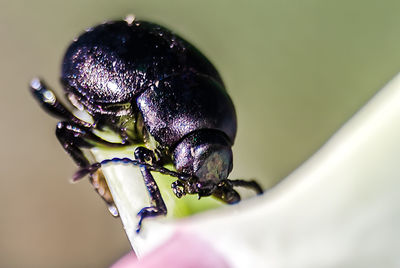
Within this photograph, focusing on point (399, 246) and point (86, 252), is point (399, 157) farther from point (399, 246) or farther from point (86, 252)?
point (86, 252)

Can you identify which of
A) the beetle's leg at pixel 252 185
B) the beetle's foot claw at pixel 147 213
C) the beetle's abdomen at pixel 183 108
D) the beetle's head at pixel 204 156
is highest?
the beetle's foot claw at pixel 147 213

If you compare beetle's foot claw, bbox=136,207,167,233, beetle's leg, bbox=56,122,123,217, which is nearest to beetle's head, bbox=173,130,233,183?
beetle's leg, bbox=56,122,123,217

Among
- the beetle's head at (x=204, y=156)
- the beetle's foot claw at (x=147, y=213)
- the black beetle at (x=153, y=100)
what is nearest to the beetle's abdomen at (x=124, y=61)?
the black beetle at (x=153, y=100)

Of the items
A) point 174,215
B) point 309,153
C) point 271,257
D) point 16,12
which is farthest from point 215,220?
point 16,12

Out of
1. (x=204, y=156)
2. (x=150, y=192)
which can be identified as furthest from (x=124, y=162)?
(x=204, y=156)

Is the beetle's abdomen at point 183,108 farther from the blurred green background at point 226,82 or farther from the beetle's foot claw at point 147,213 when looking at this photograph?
the beetle's foot claw at point 147,213

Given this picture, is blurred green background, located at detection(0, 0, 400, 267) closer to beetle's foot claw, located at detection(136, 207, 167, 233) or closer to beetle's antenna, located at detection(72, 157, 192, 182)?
beetle's antenna, located at detection(72, 157, 192, 182)

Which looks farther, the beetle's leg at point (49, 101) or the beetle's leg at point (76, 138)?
the beetle's leg at point (49, 101)
